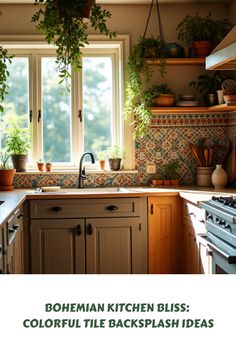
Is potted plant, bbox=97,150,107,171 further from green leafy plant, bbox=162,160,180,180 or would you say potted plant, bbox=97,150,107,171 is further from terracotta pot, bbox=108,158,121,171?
green leafy plant, bbox=162,160,180,180

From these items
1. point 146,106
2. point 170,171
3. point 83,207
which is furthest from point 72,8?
point 170,171

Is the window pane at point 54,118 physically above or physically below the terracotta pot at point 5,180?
above

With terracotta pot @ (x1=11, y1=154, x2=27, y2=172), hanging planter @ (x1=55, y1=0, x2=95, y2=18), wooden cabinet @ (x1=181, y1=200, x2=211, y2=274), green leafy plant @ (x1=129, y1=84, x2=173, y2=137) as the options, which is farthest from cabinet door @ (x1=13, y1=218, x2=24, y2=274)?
hanging planter @ (x1=55, y1=0, x2=95, y2=18)

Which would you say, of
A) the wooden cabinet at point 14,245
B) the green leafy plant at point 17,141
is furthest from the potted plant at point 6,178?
the wooden cabinet at point 14,245

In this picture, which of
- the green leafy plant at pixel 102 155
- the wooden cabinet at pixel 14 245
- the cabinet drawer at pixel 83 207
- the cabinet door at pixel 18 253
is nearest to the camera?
the wooden cabinet at pixel 14 245

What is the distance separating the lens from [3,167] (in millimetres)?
4215

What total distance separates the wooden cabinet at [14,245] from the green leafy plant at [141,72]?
1.28m

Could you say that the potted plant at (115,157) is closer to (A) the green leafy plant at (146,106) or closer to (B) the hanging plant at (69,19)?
(A) the green leafy plant at (146,106)

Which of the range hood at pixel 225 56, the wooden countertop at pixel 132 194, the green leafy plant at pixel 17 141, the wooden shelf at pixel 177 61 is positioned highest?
the wooden shelf at pixel 177 61

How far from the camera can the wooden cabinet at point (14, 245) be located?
9.35 feet

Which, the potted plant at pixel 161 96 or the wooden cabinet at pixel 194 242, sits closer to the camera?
the wooden cabinet at pixel 194 242
